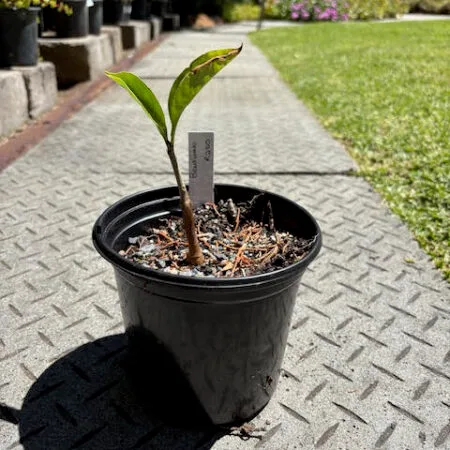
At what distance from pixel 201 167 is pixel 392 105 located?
5.47 metres

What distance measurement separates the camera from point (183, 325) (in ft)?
5.69

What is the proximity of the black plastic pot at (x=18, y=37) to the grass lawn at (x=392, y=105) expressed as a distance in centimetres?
343

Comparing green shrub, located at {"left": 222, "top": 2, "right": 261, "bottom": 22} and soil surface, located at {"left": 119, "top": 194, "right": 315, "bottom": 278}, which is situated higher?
soil surface, located at {"left": 119, "top": 194, "right": 315, "bottom": 278}

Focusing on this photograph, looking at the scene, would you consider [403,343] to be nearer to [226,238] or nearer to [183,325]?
[226,238]

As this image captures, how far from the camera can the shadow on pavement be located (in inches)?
75.4

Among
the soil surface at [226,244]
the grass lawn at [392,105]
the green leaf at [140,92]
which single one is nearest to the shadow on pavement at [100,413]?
the soil surface at [226,244]

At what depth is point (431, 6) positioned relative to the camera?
79.8 feet

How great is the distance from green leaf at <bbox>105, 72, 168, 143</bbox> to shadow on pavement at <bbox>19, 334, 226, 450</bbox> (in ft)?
2.98

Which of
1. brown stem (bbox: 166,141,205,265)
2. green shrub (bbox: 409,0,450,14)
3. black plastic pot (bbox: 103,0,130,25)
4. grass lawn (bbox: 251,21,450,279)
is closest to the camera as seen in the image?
brown stem (bbox: 166,141,205,265)

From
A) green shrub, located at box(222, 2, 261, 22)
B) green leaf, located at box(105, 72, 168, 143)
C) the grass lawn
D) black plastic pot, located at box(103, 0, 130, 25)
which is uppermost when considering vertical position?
green leaf, located at box(105, 72, 168, 143)

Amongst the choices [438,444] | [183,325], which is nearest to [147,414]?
[183,325]

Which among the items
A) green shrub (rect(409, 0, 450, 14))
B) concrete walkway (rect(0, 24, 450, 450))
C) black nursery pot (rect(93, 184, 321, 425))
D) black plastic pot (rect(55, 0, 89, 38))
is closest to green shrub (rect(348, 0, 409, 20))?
green shrub (rect(409, 0, 450, 14))

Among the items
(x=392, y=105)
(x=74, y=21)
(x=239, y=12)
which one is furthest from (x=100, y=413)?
(x=239, y=12)

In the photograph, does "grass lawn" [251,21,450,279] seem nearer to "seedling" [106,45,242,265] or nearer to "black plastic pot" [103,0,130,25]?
"seedling" [106,45,242,265]
